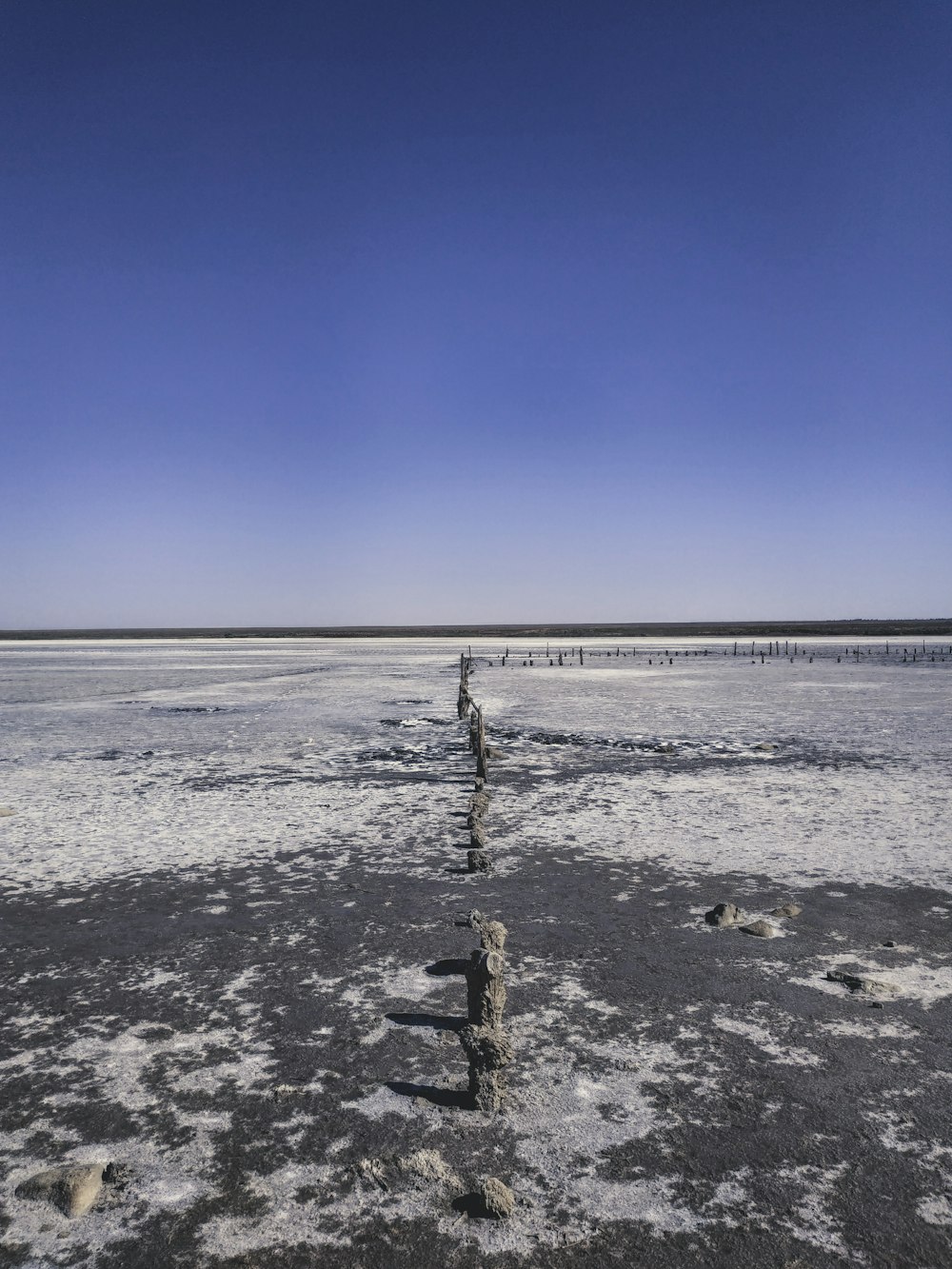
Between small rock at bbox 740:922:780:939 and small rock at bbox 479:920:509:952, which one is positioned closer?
small rock at bbox 479:920:509:952

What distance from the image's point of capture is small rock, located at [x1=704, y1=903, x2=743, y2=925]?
20.6ft

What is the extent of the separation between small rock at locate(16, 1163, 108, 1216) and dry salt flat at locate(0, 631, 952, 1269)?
38 mm

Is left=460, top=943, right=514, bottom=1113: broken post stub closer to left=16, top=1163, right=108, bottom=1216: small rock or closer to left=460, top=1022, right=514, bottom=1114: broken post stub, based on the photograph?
left=460, top=1022, right=514, bottom=1114: broken post stub

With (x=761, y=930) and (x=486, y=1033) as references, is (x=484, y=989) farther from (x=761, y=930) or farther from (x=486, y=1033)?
(x=761, y=930)

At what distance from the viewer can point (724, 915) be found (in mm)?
6285

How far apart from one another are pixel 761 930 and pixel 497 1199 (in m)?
3.48

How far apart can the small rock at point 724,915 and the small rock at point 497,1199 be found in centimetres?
343

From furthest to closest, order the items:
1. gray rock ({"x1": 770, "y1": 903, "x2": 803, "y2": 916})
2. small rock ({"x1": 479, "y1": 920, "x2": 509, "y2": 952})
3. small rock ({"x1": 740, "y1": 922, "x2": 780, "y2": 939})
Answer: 1. gray rock ({"x1": 770, "y1": 903, "x2": 803, "y2": 916})
2. small rock ({"x1": 740, "y1": 922, "x2": 780, "y2": 939})
3. small rock ({"x1": 479, "y1": 920, "x2": 509, "y2": 952})

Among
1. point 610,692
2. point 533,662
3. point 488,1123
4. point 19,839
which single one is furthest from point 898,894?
point 533,662

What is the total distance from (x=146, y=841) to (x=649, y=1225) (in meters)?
7.08

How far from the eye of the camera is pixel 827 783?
38.4 feet

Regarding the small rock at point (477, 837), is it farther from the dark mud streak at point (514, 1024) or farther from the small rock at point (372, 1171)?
the small rock at point (372, 1171)

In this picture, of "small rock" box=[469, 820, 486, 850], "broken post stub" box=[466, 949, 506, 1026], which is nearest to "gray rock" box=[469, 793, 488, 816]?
"small rock" box=[469, 820, 486, 850]

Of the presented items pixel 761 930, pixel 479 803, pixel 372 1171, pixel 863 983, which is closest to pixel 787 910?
pixel 761 930
